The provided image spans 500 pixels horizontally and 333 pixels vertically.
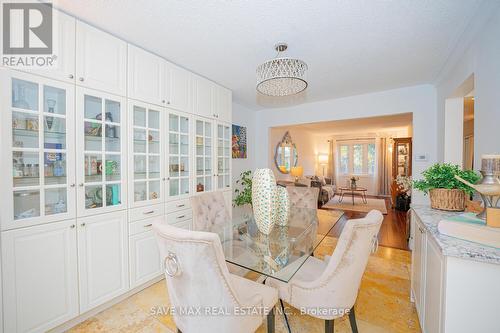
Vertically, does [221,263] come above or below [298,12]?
below

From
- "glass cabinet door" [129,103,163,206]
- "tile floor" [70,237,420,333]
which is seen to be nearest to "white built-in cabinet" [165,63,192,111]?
"glass cabinet door" [129,103,163,206]

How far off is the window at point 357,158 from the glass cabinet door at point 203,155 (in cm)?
748

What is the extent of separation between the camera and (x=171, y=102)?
2.42 meters

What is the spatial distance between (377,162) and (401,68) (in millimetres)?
6527

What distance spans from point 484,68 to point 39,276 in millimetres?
3659

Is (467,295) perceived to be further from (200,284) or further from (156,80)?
(156,80)

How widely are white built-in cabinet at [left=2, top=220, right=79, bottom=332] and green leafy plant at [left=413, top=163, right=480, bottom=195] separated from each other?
2.79 metres

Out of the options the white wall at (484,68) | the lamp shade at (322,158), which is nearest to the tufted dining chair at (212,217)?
the white wall at (484,68)

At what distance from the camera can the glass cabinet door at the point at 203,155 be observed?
2805mm

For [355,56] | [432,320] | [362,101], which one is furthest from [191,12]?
[362,101]

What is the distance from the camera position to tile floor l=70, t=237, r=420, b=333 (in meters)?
1.65

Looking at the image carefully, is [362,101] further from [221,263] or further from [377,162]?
[377,162]

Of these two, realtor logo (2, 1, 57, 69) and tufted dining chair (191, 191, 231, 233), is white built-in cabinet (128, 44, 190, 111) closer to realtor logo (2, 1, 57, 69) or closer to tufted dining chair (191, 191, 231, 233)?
realtor logo (2, 1, 57, 69)

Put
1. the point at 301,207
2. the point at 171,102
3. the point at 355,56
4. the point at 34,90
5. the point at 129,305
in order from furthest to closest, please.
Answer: the point at 301,207 → the point at 171,102 → the point at 355,56 → the point at 129,305 → the point at 34,90
